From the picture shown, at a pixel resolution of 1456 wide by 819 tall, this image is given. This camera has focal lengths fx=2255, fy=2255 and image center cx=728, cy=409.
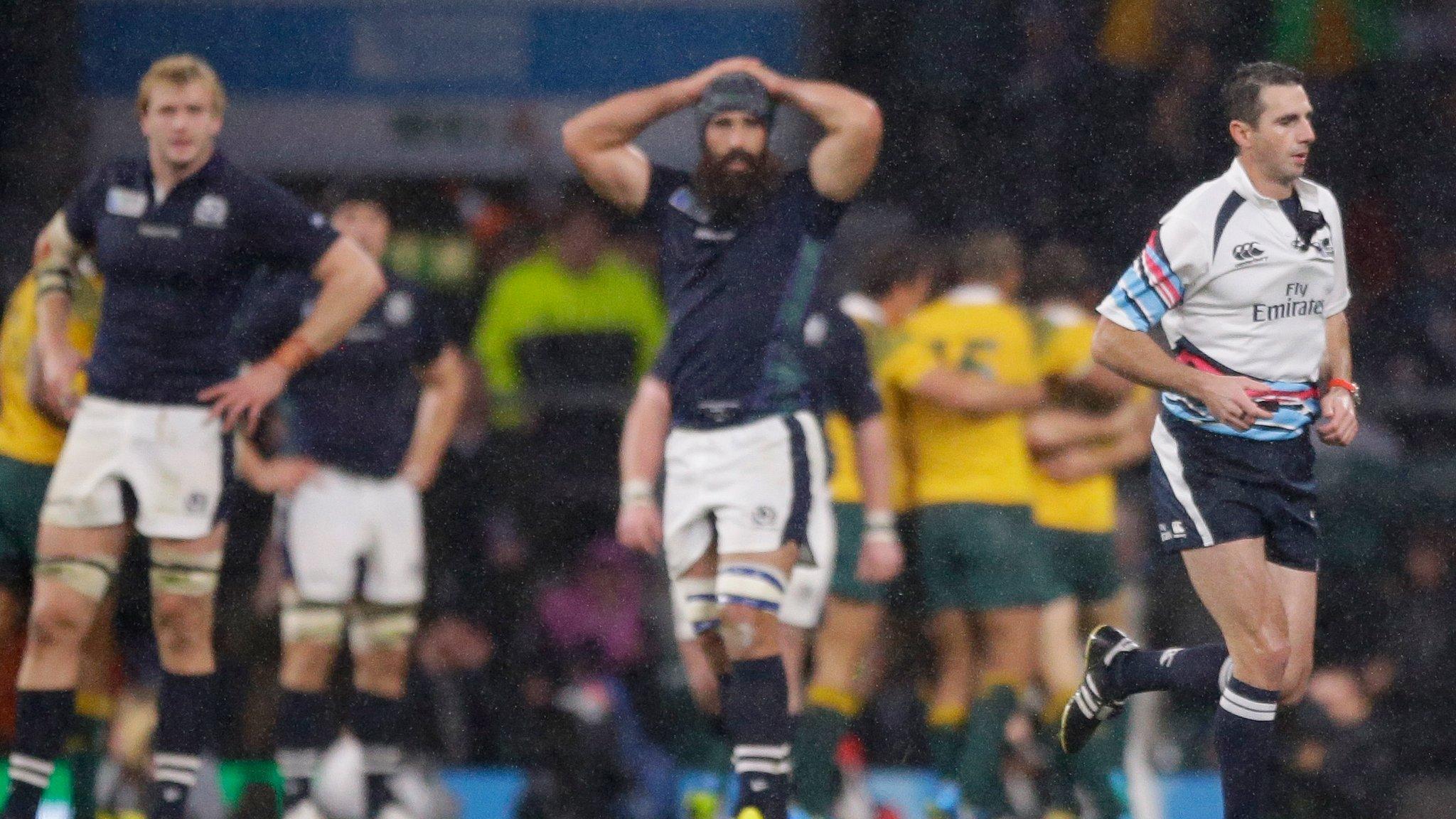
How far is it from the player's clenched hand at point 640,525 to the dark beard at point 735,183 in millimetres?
924

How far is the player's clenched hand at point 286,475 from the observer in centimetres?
868

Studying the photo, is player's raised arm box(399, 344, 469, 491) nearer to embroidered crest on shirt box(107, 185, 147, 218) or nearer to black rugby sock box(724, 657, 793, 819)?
embroidered crest on shirt box(107, 185, 147, 218)

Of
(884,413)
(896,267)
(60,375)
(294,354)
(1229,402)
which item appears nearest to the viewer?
(1229,402)

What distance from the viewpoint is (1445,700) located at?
10.0 metres

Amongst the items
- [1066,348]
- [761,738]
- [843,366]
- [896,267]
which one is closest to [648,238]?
[896,267]

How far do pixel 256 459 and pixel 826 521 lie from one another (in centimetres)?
239

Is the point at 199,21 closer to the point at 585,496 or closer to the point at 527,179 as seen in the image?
the point at 527,179

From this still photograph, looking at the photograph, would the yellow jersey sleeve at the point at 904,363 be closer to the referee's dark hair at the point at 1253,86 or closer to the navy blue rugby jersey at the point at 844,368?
the navy blue rugby jersey at the point at 844,368

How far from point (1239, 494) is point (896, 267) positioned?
116 inches

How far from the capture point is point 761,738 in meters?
6.59

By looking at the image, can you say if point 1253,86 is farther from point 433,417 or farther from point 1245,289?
point 433,417

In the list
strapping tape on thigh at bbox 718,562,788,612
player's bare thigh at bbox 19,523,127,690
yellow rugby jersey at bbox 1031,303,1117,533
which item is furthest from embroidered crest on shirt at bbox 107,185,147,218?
yellow rugby jersey at bbox 1031,303,1117,533

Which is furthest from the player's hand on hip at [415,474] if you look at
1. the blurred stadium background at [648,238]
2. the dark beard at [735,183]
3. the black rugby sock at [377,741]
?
the dark beard at [735,183]

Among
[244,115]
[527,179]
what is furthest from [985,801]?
[244,115]
